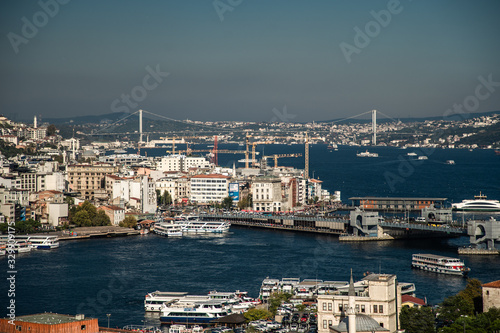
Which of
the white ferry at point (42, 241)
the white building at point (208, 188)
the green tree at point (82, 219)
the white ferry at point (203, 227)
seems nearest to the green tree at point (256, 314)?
the white ferry at point (42, 241)

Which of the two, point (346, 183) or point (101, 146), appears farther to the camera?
point (101, 146)

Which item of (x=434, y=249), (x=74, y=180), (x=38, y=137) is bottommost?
(x=434, y=249)

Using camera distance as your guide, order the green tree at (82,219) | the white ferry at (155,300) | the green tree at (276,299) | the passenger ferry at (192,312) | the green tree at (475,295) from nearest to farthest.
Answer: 1. the green tree at (475,295)
2. the green tree at (276,299)
3. the passenger ferry at (192,312)
4. the white ferry at (155,300)
5. the green tree at (82,219)

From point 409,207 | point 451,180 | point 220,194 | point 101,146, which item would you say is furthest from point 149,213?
point 101,146

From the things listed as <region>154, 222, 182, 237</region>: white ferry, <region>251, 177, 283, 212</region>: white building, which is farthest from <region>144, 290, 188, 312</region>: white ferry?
<region>251, 177, 283, 212</region>: white building

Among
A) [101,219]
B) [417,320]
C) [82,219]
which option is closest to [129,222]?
[101,219]

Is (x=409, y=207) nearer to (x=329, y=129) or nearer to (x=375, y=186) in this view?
(x=375, y=186)

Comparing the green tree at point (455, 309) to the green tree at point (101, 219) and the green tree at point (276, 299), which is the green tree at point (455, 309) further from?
the green tree at point (101, 219)
